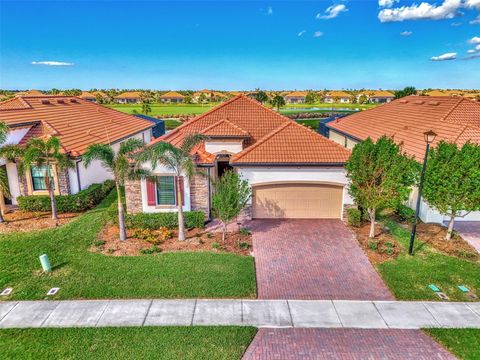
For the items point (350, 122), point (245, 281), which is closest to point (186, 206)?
point (245, 281)

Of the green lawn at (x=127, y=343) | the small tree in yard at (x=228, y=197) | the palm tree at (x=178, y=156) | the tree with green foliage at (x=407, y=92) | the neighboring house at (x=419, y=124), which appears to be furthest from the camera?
the tree with green foliage at (x=407, y=92)

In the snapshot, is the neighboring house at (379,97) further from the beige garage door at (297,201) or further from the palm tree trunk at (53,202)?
the palm tree trunk at (53,202)

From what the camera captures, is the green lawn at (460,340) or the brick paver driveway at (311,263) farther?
the brick paver driveway at (311,263)

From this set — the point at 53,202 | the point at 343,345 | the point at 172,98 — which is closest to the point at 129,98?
the point at 172,98

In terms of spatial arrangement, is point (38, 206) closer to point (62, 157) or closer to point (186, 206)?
point (62, 157)

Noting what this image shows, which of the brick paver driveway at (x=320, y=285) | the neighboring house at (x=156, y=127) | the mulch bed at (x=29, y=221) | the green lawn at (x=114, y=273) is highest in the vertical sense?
the neighboring house at (x=156, y=127)

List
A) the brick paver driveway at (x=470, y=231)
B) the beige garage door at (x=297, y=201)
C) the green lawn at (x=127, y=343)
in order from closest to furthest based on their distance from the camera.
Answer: the green lawn at (x=127, y=343) < the brick paver driveway at (x=470, y=231) < the beige garage door at (x=297, y=201)

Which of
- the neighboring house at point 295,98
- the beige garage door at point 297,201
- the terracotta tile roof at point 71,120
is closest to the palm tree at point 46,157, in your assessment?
the terracotta tile roof at point 71,120


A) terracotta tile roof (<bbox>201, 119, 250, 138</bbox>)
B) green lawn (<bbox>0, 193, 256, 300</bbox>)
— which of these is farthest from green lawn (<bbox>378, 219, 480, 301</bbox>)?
terracotta tile roof (<bbox>201, 119, 250, 138</bbox>)
